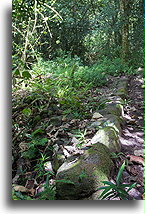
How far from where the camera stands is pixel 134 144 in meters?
1.34

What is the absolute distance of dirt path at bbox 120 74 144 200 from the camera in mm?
1024

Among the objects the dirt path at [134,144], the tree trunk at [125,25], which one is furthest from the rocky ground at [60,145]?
the tree trunk at [125,25]

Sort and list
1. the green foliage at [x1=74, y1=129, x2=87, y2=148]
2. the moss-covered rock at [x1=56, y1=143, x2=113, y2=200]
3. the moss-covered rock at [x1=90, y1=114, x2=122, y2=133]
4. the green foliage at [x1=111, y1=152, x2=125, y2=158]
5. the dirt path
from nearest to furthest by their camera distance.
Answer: the moss-covered rock at [x1=56, y1=143, x2=113, y2=200]
the dirt path
the green foliage at [x1=111, y1=152, x2=125, y2=158]
the green foliage at [x1=74, y1=129, x2=87, y2=148]
the moss-covered rock at [x1=90, y1=114, x2=122, y2=133]

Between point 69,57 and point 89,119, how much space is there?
4.35 ft

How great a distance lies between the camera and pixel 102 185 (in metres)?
0.93

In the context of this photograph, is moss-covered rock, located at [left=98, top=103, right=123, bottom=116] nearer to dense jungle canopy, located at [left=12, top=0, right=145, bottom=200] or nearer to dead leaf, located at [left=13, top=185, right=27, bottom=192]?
dense jungle canopy, located at [left=12, top=0, right=145, bottom=200]

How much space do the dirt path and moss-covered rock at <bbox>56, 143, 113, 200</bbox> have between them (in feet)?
0.47

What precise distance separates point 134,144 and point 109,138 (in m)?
0.22

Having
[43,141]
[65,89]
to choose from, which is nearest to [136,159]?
[43,141]

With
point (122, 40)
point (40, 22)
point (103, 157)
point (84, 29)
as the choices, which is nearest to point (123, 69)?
point (122, 40)

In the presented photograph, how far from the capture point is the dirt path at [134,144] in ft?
3.36

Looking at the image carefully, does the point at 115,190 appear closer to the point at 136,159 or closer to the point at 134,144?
the point at 136,159

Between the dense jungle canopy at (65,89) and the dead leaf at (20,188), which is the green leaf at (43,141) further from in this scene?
the dead leaf at (20,188)

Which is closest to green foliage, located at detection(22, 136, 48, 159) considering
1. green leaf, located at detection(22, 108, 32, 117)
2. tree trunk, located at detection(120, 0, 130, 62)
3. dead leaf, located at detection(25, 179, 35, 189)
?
dead leaf, located at detection(25, 179, 35, 189)
